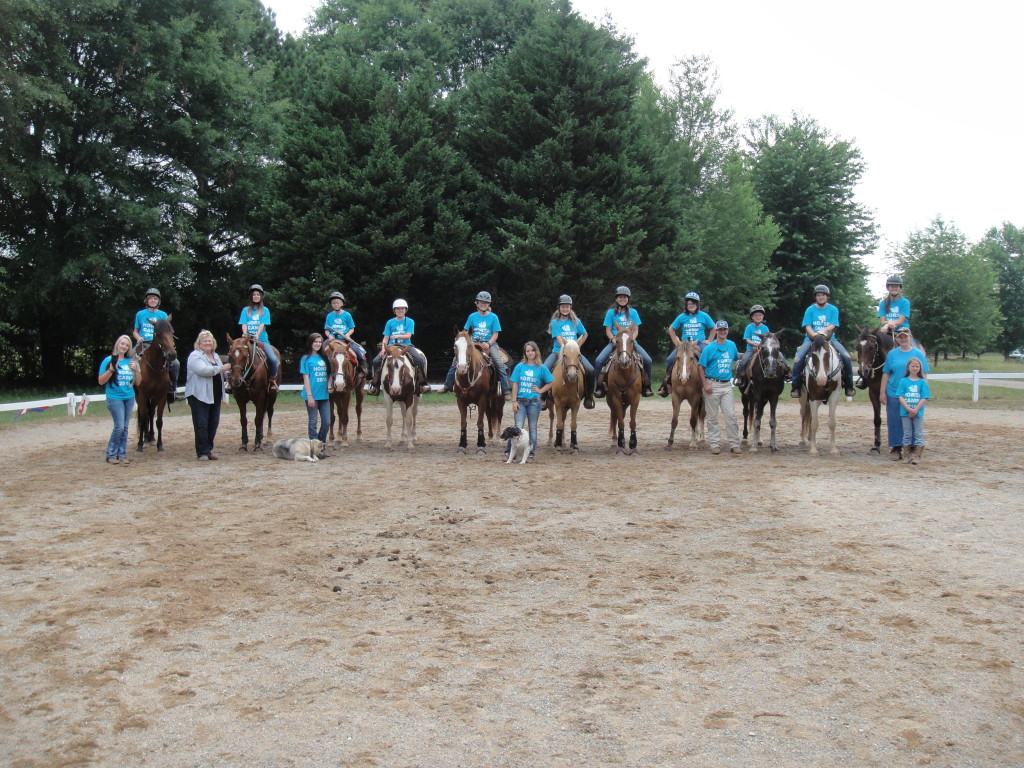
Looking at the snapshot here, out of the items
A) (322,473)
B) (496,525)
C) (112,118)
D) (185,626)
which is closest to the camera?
(185,626)

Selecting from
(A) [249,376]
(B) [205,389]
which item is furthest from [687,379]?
(B) [205,389]

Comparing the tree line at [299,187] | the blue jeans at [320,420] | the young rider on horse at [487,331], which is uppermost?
the tree line at [299,187]

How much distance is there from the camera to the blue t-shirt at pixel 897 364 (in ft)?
45.3

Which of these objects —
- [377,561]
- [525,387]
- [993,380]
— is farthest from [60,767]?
[993,380]

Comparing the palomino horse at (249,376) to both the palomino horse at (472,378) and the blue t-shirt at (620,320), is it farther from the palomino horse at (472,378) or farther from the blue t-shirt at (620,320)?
the blue t-shirt at (620,320)

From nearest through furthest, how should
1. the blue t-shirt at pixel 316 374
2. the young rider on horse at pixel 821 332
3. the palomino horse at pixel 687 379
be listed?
the young rider on horse at pixel 821 332 → the blue t-shirt at pixel 316 374 → the palomino horse at pixel 687 379

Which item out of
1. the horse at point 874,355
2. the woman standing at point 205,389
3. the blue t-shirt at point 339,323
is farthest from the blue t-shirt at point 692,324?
the woman standing at point 205,389

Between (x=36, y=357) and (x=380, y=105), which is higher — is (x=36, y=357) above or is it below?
below

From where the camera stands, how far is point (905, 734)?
4379 millimetres

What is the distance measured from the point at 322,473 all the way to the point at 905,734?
9.82 meters

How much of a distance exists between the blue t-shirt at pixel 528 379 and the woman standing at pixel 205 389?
4832 mm

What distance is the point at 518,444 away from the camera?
13.7m

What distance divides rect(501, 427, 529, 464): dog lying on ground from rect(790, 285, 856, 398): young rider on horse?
15.8 ft

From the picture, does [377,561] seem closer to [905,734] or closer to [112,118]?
[905,734]
